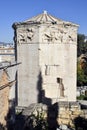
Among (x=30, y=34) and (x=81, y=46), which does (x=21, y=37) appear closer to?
(x=30, y=34)

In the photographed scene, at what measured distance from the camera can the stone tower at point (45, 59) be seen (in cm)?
991

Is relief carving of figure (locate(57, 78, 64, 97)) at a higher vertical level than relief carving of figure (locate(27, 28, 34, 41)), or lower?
lower

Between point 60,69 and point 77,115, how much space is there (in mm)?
2729

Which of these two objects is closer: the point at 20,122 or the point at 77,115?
the point at 77,115

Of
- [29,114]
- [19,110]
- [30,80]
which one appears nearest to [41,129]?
[29,114]

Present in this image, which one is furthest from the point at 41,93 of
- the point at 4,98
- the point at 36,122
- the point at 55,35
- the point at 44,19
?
the point at 36,122

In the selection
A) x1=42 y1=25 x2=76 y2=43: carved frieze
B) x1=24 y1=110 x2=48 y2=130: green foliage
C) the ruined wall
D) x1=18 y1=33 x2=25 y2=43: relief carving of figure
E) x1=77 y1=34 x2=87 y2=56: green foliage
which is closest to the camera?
x1=24 y1=110 x2=48 y2=130: green foliage

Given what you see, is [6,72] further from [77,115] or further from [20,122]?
[77,115]

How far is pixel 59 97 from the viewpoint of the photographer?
10172 millimetres

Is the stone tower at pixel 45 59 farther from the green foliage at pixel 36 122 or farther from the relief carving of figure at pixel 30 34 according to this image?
the green foliage at pixel 36 122

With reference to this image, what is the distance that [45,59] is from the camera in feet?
32.7

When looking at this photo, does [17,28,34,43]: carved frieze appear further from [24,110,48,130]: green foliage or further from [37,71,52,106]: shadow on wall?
[24,110,48,130]: green foliage

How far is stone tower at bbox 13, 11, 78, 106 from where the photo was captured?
9.91 metres

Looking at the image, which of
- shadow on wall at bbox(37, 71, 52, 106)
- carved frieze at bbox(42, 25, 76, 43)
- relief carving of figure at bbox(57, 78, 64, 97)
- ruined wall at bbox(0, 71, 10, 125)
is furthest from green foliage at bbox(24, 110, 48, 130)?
carved frieze at bbox(42, 25, 76, 43)
